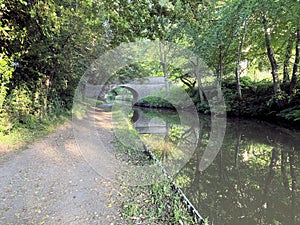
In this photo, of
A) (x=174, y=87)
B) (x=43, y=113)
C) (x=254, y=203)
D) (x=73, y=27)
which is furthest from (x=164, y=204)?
(x=174, y=87)

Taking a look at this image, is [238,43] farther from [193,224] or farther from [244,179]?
[193,224]

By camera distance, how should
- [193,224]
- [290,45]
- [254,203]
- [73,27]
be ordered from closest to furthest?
[193,224]
[254,203]
[73,27]
[290,45]

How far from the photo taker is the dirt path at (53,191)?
252 centimetres

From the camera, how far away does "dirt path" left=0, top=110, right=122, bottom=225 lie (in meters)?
2.52

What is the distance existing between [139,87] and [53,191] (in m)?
18.0

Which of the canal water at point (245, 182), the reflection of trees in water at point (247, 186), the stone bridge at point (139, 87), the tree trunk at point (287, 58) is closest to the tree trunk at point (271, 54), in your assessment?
the tree trunk at point (287, 58)

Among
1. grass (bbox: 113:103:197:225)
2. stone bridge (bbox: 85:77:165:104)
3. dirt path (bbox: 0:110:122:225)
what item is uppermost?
stone bridge (bbox: 85:77:165:104)

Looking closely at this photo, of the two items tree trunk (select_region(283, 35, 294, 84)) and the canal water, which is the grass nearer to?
the canal water

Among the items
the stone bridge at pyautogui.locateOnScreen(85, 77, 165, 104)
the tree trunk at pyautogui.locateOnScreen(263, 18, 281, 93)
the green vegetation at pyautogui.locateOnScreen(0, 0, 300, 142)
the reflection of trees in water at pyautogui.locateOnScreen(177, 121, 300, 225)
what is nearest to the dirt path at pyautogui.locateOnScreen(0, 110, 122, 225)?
the reflection of trees in water at pyautogui.locateOnScreen(177, 121, 300, 225)

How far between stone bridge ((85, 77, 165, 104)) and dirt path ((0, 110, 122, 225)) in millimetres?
9583

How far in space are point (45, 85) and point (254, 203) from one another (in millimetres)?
7609

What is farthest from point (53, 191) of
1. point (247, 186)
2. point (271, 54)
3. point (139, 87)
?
point (139, 87)

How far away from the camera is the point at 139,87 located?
20797 mm

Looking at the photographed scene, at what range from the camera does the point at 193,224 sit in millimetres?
2357
